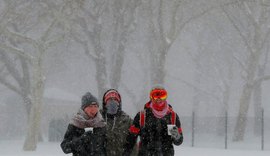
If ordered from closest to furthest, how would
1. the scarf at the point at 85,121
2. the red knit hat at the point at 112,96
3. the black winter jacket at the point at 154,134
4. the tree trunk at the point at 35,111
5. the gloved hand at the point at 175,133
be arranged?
the scarf at the point at 85,121 < the gloved hand at the point at 175,133 < the black winter jacket at the point at 154,134 < the red knit hat at the point at 112,96 < the tree trunk at the point at 35,111

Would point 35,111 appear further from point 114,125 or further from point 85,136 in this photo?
point 85,136

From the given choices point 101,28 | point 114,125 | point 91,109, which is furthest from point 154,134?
point 101,28

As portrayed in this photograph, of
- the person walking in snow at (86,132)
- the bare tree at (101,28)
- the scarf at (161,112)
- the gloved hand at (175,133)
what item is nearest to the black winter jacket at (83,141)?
the person walking in snow at (86,132)

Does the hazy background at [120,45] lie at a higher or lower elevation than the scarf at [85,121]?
higher

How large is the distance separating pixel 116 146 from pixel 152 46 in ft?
87.8

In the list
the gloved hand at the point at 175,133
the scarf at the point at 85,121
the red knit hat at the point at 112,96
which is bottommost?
the gloved hand at the point at 175,133

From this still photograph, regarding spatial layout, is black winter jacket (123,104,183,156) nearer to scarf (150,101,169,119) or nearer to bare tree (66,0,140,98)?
scarf (150,101,169,119)

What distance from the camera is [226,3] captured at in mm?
24516

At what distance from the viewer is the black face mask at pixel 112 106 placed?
646 centimetres

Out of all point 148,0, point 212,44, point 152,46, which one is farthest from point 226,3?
point 212,44

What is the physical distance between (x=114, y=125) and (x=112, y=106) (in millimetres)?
285

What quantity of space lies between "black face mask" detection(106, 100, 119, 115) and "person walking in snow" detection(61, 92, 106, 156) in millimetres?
505

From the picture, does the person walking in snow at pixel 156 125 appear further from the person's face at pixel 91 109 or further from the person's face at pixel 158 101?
the person's face at pixel 91 109

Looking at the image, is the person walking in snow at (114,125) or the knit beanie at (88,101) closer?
the knit beanie at (88,101)
